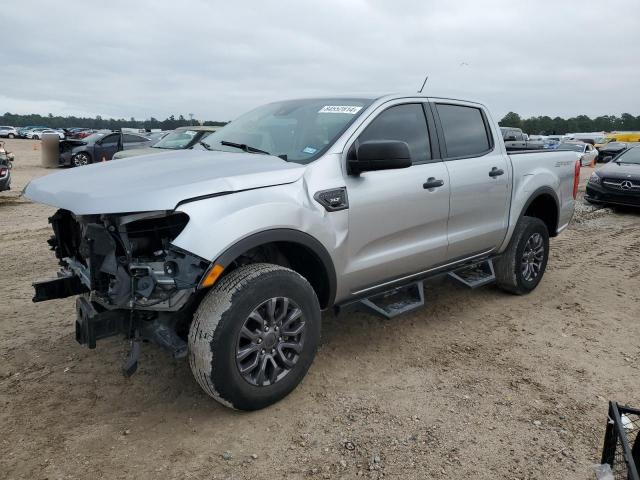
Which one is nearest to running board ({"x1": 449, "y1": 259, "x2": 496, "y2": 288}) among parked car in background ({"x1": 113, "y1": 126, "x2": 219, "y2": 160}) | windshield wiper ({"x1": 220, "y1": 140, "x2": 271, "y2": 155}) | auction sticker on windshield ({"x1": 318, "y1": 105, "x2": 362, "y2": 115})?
auction sticker on windshield ({"x1": 318, "y1": 105, "x2": 362, "y2": 115})

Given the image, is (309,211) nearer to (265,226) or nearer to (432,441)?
(265,226)

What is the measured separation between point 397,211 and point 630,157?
34.5ft

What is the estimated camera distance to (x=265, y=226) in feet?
9.62

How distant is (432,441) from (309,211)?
1466 millimetres

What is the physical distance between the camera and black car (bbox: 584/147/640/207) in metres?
10.6

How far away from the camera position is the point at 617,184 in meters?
10.8

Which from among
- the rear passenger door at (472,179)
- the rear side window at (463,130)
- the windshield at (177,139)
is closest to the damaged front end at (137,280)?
the rear passenger door at (472,179)

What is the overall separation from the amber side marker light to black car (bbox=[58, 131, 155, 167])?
52.3 feet

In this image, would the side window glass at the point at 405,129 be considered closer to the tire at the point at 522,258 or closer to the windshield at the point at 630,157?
the tire at the point at 522,258

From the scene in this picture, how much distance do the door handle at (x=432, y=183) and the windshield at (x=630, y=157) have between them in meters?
9.64

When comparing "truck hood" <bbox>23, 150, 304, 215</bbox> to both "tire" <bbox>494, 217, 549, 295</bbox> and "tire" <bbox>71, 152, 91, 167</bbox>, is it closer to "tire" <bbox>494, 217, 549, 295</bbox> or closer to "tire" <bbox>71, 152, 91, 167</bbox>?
"tire" <bbox>494, 217, 549, 295</bbox>

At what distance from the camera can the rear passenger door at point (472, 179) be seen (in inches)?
167

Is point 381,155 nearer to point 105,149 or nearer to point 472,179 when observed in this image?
point 472,179

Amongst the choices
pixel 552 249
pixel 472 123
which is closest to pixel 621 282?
pixel 552 249
